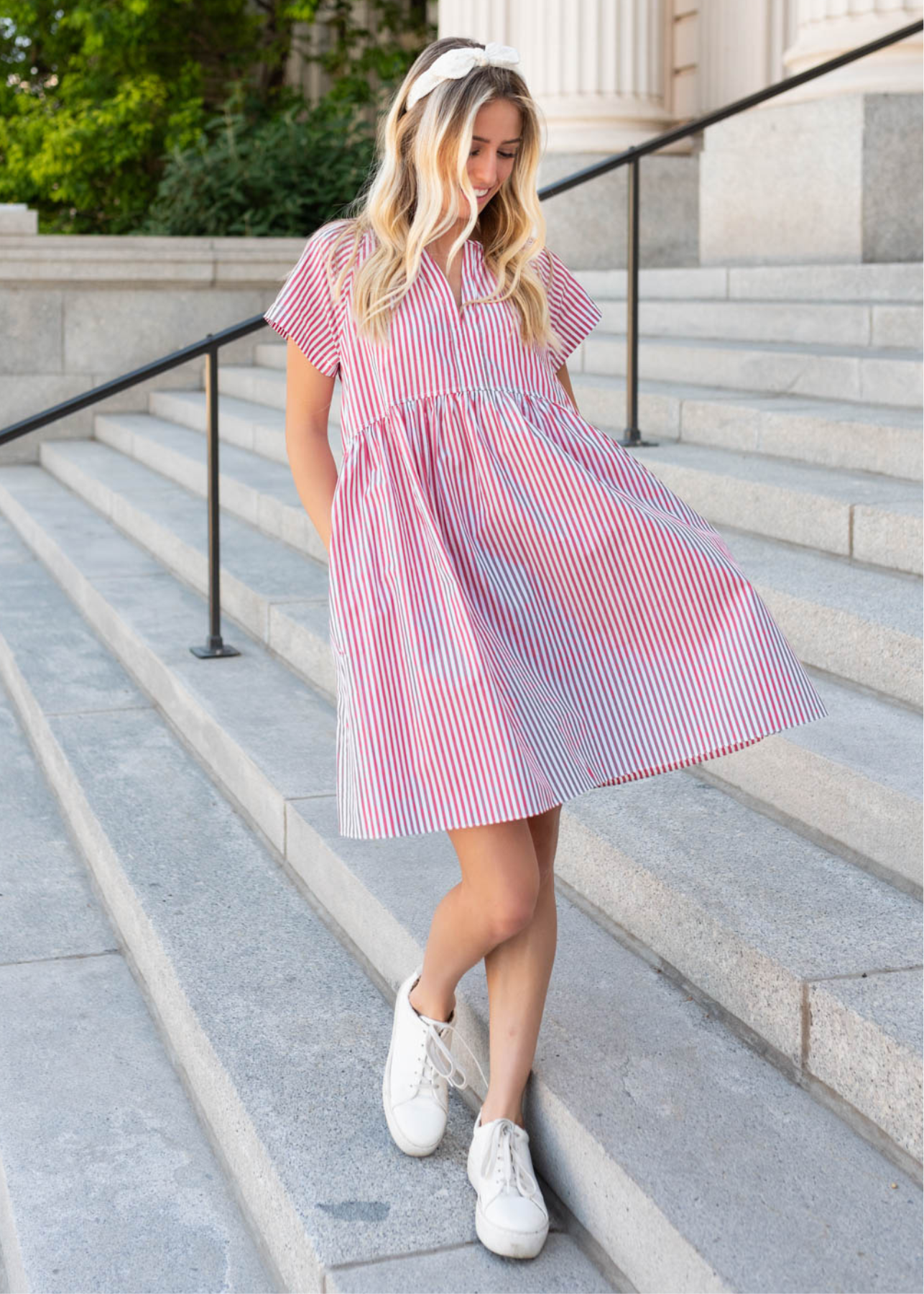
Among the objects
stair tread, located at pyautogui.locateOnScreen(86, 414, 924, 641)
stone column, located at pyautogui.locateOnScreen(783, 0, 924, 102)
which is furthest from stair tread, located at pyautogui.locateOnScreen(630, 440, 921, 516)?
stone column, located at pyautogui.locateOnScreen(783, 0, 924, 102)

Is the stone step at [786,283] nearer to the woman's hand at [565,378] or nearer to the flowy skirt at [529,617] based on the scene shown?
the woman's hand at [565,378]

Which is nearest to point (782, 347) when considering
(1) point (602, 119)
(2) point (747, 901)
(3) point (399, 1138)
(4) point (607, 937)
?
(4) point (607, 937)

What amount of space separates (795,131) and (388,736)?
5750mm

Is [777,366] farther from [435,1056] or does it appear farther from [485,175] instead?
[435,1056]

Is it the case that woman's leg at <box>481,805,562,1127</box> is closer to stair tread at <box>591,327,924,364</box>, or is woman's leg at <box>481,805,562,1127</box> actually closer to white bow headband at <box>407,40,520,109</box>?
white bow headband at <box>407,40,520,109</box>

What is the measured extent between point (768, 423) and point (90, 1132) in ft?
10.5

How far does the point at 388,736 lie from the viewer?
2.23 meters

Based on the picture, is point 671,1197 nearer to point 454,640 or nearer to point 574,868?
point 454,640

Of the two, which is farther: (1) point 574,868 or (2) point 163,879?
(2) point 163,879

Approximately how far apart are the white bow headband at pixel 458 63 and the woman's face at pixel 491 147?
0.21 ft

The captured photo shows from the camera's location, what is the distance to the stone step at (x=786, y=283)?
238 inches

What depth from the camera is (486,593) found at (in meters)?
2.30

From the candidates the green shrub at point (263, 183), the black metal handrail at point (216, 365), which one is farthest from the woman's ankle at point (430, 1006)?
the green shrub at point (263, 183)

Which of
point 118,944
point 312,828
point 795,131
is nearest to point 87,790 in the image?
point 118,944
